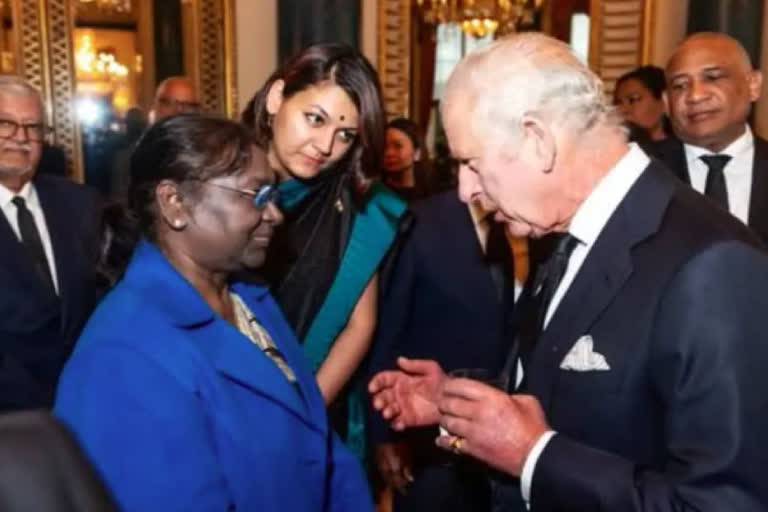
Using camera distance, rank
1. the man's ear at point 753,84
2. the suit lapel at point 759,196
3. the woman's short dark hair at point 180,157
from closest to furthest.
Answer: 1. the woman's short dark hair at point 180,157
2. the suit lapel at point 759,196
3. the man's ear at point 753,84

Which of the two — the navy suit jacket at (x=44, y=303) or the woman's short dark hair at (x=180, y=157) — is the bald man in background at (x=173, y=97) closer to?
the navy suit jacket at (x=44, y=303)

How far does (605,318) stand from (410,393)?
0.58 meters

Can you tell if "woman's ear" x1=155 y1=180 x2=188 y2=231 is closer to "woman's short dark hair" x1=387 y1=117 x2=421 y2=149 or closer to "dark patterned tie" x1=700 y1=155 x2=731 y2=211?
"dark patterned tie" x1=700 y1=155 x2=731 y2=211

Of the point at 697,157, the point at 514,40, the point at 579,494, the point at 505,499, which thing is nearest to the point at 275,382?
the point at 505,499

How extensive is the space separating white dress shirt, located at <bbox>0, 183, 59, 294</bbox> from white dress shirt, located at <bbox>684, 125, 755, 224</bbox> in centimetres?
212

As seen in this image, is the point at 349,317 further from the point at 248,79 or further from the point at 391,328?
the point at 248,79

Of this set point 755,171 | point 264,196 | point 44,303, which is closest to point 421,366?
point 264,196

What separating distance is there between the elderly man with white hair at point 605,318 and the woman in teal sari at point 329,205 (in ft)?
2.33

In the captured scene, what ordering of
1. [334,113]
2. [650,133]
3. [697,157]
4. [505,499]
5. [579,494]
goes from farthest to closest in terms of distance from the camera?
[650,133] → [697,157] → [334,113] → [505,499] → [579,494]

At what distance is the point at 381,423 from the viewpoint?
2258 millimetres

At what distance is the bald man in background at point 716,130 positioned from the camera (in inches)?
117

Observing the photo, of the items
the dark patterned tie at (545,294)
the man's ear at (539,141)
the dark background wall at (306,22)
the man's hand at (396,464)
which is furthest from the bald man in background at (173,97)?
the man's ear at (539,141)

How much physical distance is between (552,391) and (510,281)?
92 centimetres

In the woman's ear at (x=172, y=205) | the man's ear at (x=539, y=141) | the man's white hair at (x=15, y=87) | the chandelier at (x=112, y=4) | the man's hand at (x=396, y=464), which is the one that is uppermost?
the chandelier at (x=112, y=4)
